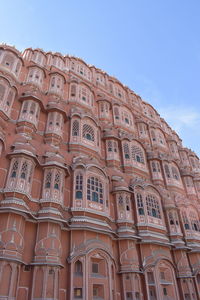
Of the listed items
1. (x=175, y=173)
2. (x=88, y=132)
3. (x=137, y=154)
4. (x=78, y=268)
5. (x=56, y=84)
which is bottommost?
(x=78, y=268)

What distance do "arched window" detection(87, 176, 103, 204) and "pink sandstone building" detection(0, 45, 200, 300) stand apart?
80mm

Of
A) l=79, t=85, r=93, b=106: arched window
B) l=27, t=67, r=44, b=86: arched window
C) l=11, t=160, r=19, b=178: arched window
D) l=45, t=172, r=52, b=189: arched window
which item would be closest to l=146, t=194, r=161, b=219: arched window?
l=45, t=172, r=52, b=189: arched window

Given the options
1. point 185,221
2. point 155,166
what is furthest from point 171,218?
point 155,166

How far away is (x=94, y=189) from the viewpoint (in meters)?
16.5

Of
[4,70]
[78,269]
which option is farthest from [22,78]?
[78,269]

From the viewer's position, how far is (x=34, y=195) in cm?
1427

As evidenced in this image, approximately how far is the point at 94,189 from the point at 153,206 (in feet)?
20.6

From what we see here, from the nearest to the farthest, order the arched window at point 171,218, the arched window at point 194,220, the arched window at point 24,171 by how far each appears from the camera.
Result: the arched window at point 24,171
the arched window at point 171,218
the arched window at point 194,220

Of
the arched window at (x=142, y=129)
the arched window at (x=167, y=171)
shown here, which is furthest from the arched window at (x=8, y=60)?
the arched window at (x=167, y=171)

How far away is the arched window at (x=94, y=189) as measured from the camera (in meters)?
16.0

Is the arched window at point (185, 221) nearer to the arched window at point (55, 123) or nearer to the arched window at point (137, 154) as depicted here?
the arched window at point (137, 154)

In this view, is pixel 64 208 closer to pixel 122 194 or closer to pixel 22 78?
pixel 122 194

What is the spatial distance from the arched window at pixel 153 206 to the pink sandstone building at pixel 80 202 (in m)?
0.11

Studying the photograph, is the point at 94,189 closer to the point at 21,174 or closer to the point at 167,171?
the point at 21,174
